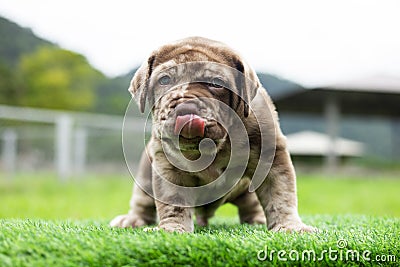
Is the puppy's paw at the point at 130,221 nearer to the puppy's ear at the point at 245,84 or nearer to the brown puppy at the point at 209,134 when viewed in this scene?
the brown puppy at the point at 209,134

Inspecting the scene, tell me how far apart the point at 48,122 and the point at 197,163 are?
959 centimetres

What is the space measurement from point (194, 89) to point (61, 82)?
21531mm

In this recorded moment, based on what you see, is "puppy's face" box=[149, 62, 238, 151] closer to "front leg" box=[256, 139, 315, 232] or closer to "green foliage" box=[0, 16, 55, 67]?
"front leg" box=[256, 139, 315, 232]

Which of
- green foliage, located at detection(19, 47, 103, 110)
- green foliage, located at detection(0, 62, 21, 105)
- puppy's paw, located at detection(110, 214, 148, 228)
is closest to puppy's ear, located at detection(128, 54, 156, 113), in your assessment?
puppy's paw, located at detection(110, 214, 148, 228)

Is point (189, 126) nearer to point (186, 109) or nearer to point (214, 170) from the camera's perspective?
point (186, 109)

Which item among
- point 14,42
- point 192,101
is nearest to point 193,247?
point 192,101

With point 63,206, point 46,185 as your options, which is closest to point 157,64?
point 63,206

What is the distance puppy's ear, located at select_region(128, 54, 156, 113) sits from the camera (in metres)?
2.08

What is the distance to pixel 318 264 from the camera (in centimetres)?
174

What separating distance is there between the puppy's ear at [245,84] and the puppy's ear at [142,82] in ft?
1.17

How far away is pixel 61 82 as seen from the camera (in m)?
22.4

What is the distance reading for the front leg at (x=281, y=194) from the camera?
2.16 m

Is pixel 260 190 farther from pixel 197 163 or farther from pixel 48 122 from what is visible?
pixel 48 122

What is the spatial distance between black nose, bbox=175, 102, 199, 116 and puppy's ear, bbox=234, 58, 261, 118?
0.97 feet
